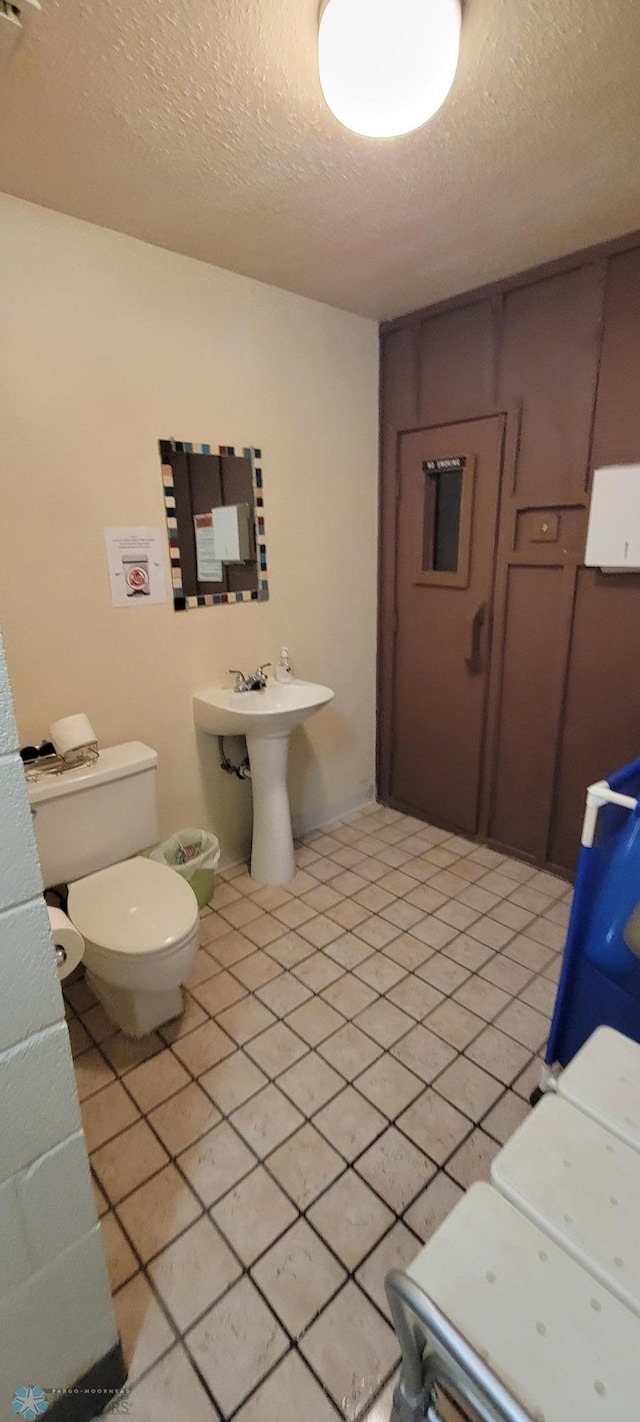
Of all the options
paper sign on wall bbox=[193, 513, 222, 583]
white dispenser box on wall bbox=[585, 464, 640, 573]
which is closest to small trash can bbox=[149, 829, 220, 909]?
paper sign on wall bbox=[193, 513, 222, 583]

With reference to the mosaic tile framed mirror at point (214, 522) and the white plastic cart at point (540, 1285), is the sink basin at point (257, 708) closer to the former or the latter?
the mosaic tile framed mirror at point (214, 522)

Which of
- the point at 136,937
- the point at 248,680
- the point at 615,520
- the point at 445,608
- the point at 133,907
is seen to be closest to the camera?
the point at 136,937

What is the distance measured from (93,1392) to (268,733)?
5.44 feet

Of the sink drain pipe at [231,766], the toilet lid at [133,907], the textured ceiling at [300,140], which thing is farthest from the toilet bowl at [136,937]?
the textured ceiling at [300,140]

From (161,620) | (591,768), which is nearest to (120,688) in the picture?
(161,620)

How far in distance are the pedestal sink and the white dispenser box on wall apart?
1108 mm

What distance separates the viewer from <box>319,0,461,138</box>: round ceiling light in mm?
1018

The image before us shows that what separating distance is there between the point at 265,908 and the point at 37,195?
7.85 feet

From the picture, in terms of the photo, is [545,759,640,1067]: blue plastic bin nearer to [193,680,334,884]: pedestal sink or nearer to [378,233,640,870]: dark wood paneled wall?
[378,233,640,870]: dark wood paneled wall

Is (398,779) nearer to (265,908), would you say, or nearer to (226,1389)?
(265,908)

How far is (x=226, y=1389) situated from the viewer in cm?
102

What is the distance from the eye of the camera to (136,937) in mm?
1531

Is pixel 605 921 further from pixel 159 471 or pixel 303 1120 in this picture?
pixel 159 471

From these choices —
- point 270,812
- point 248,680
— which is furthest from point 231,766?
point 248,680
